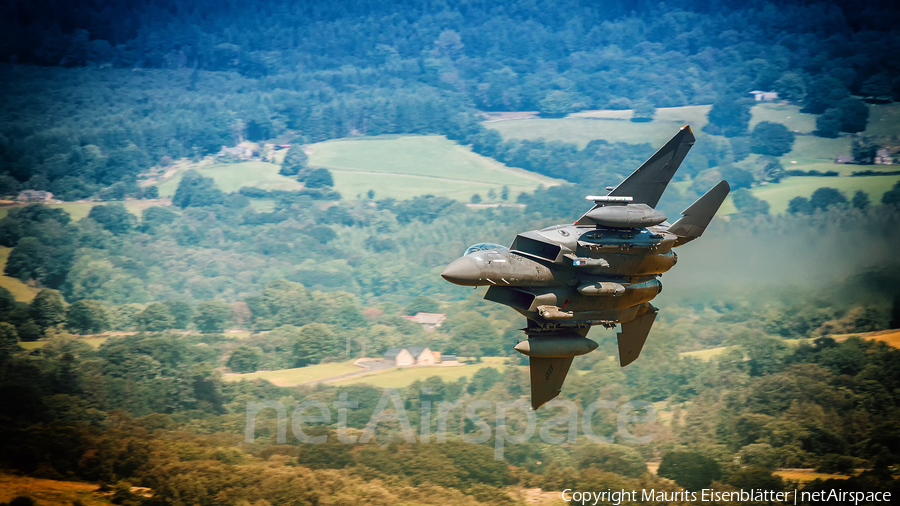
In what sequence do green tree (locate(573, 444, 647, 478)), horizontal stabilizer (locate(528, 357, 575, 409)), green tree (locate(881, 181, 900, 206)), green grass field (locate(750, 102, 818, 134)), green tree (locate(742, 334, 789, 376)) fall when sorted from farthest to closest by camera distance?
green grass field (locate(750, 102, 818, 134))
green tree (locate(881, 181, 900, 206))
green tree (locate(742, 334, 789, 376))
green tree (locate(573, 444, 647, 478))
horizontal stabilizer (locate(528, 357, 575, 409))

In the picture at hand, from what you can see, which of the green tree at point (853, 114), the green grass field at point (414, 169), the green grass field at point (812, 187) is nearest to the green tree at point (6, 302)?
the green grass field at point (414, 169)

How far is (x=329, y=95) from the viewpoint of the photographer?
160 metres

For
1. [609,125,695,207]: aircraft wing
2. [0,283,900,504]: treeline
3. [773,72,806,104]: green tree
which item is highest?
[773,72,806,104]: green tree

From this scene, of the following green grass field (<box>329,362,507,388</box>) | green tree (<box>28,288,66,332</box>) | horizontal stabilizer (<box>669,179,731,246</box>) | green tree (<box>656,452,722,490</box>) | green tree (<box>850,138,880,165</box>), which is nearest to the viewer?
horizontal stabilizer (<box>669,179,731,246</box>)

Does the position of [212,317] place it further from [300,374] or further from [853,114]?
[853,114]

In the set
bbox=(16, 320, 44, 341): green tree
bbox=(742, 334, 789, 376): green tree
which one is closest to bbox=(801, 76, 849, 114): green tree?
bbox=(742, 334, 789, 376): green tree

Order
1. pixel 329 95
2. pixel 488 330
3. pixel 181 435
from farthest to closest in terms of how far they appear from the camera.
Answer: pixel 329 95
pixel 488 330
pixel 181 435

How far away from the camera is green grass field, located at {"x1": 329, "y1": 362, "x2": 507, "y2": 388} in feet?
217

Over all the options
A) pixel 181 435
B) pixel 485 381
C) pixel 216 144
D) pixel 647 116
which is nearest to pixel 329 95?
pixel 216 144

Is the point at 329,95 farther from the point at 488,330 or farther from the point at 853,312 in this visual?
the point at 853,312

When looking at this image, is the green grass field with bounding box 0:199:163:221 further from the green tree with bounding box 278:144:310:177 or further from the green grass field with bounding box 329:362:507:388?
the green grass field with bounding box 329:362:507:388

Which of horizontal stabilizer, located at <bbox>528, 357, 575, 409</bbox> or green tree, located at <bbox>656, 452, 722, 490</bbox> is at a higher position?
horizontal stabilizer, located at <bbox>528, 357, 575, 409</bbox>

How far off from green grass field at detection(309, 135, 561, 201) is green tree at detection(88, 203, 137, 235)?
30291 millimetres

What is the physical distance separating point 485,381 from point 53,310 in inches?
1665
